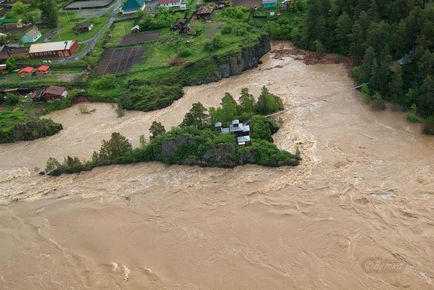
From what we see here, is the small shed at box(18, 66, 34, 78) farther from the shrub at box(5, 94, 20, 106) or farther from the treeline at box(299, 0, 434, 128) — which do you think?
the treeline at box(299, 0, 434, 128)

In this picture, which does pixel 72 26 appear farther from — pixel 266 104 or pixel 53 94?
pixel 266 104

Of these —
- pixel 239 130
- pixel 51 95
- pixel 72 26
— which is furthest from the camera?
pixel 72 26

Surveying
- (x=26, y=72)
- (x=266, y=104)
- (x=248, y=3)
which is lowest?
(x=266, y=104)

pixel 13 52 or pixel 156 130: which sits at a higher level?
pixel 13 52

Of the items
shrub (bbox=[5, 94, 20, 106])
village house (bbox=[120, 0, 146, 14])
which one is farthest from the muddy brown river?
village house (bbox=[120, 0, 146, 14])

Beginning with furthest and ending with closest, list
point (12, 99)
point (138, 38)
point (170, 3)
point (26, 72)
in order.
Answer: point (170, 3) < point (138, 38) < point (26, 72) < point (12, 99)

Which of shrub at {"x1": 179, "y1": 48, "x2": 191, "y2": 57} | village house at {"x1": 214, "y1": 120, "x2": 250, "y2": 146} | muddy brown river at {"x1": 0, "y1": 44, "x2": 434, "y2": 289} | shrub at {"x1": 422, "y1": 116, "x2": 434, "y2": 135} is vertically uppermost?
shrub at {"x1": 179, "y1": 48, "x2": 191, "y2": 57}

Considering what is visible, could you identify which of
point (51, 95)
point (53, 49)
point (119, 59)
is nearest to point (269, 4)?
point (119, 59)
